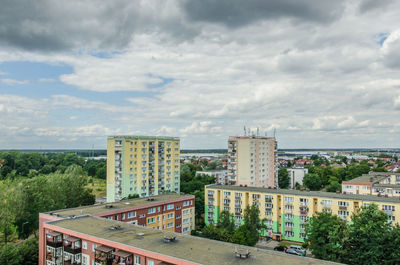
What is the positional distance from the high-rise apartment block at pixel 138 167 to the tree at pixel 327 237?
41.9 meters

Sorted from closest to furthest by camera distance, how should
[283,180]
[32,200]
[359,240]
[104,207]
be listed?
[359,240] → [104,207] → [32,200] → [283,180]

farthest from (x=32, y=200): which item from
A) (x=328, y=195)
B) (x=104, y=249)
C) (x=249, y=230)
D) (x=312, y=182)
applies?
(x=312, y=182)

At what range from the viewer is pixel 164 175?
68.6 metres

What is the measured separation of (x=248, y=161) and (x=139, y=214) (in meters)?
39.4

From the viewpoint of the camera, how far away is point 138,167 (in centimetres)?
6400

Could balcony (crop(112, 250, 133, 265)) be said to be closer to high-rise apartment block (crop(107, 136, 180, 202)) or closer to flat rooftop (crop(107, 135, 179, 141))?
high-rise apartment block (crop(107, 136, 180, 202))

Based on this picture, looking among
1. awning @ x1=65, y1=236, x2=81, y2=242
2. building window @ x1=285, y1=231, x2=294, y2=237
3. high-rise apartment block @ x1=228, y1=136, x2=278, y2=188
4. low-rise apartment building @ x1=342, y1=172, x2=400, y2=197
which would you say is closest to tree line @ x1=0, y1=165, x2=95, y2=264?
awning @ x1=65, y1=236, x2=81, y2=242

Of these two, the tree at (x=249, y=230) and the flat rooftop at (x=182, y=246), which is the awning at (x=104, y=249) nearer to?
the flat rooftop at (x=182, y=246)

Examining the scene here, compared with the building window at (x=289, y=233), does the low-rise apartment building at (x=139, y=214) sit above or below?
above

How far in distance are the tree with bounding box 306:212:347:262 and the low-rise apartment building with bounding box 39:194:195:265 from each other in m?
20.4

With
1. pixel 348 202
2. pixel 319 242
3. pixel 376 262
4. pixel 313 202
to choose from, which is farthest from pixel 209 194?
pixel 376 262

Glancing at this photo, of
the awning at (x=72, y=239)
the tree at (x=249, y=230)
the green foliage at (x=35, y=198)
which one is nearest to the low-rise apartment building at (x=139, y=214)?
the awning at (x=72, y=239)

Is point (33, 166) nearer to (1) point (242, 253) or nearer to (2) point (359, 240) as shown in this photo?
(1) point (242, 253)

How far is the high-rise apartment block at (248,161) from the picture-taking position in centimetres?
7306
